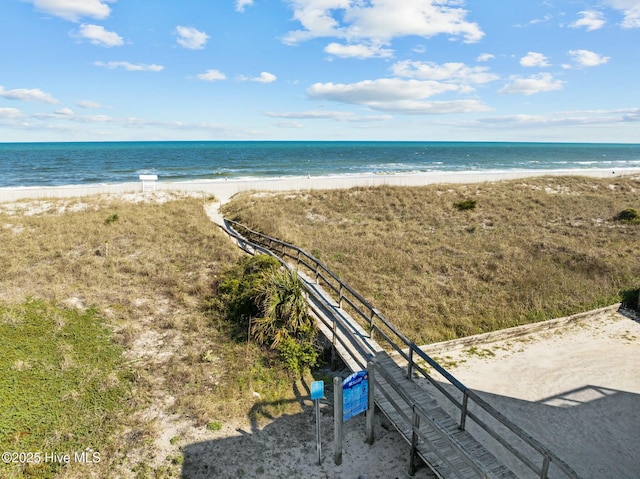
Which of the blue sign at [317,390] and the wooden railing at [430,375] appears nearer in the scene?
the wooden railing at [430,375]

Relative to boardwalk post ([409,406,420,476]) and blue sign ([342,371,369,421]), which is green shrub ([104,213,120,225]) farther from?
boardwalk post ([409,406,420,476])

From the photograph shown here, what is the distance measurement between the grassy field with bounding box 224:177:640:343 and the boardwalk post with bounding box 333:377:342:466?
5.19m

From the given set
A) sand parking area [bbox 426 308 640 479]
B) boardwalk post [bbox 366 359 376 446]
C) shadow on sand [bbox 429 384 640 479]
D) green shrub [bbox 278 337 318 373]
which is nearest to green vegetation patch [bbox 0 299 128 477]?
green shrub [bbox 278 337 318 373]

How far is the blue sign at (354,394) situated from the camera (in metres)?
7.26

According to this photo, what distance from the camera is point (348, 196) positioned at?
110 ft

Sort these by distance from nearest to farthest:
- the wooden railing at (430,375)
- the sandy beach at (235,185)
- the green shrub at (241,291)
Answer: the wooden railing at (430,375) → the green shrub at (241,291) → the sandy beach at (235,185)

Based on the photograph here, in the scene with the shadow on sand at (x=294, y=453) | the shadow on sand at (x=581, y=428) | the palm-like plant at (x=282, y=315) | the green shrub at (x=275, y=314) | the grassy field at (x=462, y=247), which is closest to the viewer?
the shadow on sand at (x=294, y=453)

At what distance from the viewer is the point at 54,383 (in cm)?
923

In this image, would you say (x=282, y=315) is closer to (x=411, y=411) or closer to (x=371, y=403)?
(x=371, y=403)

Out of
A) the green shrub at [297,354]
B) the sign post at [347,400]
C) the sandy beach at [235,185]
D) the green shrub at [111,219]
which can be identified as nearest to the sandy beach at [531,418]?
the sign post at [347,400]

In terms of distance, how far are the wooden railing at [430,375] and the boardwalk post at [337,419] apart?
147 centimetres

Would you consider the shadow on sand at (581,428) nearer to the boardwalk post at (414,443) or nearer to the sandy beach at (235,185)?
the boardwalk post at (414,443)

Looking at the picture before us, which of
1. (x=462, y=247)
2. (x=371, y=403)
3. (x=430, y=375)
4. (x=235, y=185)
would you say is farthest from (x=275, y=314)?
(x=235, y=185)

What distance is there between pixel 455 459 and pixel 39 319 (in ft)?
41.3
